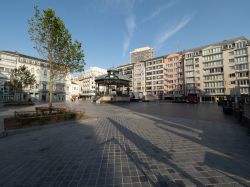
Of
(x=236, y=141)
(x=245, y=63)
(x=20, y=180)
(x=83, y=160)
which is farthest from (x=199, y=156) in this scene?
(x=245, y=63)

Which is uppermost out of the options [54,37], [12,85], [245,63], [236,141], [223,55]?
[223,55]

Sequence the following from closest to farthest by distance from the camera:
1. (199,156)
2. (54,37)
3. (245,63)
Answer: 1. (199,156)
2. (54,37)
3. (245,63)

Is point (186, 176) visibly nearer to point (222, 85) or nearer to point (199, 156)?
point (199, 156)

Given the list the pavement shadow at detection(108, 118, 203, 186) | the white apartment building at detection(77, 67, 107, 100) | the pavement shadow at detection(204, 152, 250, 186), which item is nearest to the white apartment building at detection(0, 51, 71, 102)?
the white apartment building at detection(77, 67, 107, 100)

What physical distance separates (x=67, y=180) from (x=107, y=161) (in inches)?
46.0

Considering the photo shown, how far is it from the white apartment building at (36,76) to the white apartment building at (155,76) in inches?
1776

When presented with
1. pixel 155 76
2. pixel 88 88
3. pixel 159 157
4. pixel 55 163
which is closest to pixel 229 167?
pixel 159 157

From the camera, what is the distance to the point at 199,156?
162 inches

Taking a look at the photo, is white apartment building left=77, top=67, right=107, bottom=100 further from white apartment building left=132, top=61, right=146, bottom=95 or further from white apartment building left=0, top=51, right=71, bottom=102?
white apartment building left=0, top=51, right=71, bottom=102

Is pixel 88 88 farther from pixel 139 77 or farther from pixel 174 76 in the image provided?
pixel 174 76

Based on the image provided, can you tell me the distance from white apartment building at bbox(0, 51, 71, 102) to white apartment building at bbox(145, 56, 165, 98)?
4510cm

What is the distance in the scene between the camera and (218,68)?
5438 cm

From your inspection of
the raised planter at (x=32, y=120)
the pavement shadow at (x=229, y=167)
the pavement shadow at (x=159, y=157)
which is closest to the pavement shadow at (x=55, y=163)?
the pavement shadow at (x=159, y=157)

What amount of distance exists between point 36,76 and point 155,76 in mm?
58526
